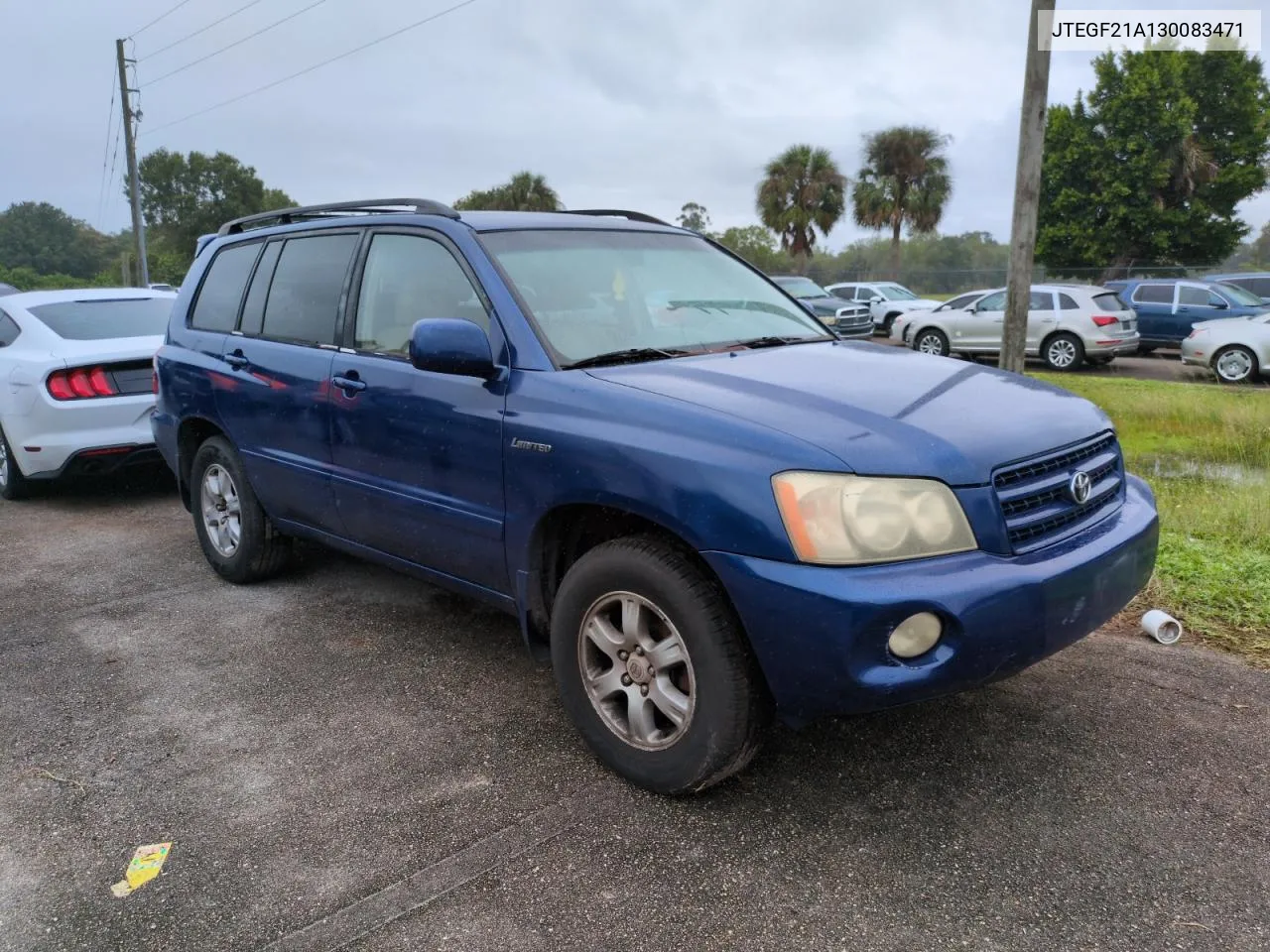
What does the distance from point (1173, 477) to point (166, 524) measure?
6.91 m

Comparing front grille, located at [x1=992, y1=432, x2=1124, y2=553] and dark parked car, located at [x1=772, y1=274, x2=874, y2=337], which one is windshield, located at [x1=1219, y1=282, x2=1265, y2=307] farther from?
front grille, located at [x1=992, y1=432, x2=1124, y2=553]

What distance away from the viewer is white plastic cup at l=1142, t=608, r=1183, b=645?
13.3ft

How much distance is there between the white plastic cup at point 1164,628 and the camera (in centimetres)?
405

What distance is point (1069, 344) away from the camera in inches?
651

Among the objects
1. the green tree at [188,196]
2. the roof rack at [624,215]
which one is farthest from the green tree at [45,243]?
the roof rack at [624,215]

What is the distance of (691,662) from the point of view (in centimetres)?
271

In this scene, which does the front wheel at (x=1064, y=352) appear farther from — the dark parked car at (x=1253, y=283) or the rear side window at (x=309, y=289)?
the rear side window at (x=309, y=289)

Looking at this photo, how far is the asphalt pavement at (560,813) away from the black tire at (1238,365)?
1268 centimetres

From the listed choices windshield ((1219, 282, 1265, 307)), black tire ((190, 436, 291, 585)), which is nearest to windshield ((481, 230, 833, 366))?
black tire ((190, 436, 291, 585))

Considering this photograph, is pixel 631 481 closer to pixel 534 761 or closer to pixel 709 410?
pixel 709 410

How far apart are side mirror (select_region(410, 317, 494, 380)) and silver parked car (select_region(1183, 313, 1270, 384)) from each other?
48.5 ft

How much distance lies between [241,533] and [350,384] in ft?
4.78

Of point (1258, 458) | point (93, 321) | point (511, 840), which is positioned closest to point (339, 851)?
point (511, 840)

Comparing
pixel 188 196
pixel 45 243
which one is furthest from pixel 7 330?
pixel 45 243
